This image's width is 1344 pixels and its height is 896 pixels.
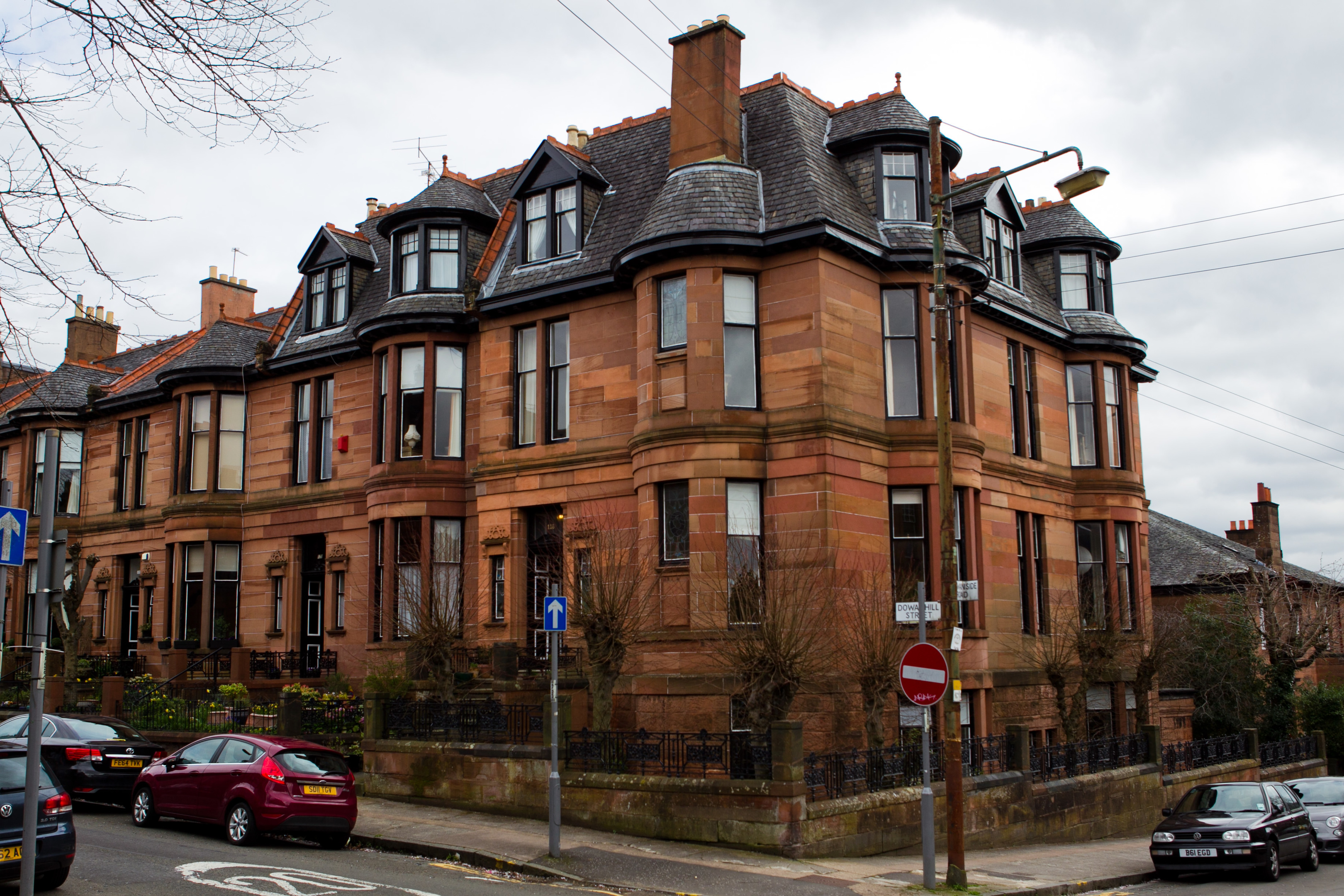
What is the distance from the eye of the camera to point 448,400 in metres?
26.9

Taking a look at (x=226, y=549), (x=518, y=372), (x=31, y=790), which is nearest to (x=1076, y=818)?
(x=518, y=372)

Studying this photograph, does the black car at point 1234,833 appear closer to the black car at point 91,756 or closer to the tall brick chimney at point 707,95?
the tall brick chimney at point 707,95

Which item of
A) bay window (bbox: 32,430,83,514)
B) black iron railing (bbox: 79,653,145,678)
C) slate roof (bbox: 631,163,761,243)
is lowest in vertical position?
black iron railing (bbox: 79,653,145,678)

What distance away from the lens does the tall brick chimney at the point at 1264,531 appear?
47406 mm

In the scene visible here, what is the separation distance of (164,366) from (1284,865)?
3026 cm

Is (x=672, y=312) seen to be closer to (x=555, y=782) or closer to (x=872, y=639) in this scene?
(x=872, y=639)

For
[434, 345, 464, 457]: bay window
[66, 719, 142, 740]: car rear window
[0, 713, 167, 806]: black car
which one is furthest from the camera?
[434, 345, 464, 457]: bay window

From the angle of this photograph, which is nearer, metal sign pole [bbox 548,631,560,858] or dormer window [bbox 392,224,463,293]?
metal sign pole [bbox 548,631,560,858]

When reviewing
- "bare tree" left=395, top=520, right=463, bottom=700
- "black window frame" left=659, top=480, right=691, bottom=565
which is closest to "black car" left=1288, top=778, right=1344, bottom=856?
"black window frame" left=659, top=480, right=691, bottom=565

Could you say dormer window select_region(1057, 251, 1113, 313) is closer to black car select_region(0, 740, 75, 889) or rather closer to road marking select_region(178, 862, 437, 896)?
road marking select_region(178, 862, 437, 896)

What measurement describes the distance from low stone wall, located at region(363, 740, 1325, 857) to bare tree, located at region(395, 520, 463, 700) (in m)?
1.74

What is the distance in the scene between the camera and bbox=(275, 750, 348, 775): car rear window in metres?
15.5

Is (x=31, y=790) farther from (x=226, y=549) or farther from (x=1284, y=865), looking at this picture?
(x=226, y=549)

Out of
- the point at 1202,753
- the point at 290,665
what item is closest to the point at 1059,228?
the point at 1202,753
